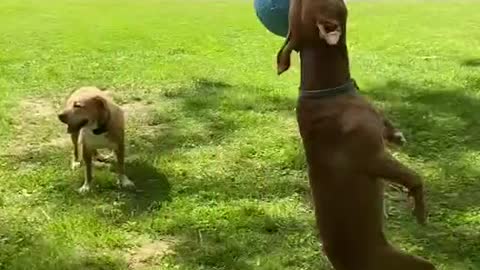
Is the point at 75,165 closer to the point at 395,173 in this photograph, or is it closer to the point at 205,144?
the point at 205,144

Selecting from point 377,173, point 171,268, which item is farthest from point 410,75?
point 377,173

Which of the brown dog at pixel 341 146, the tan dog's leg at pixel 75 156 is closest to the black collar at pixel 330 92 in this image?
the brown dog at pixel 341 146

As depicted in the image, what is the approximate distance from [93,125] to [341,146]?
277 cm

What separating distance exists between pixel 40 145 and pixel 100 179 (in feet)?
3.37

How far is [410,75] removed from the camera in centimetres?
910

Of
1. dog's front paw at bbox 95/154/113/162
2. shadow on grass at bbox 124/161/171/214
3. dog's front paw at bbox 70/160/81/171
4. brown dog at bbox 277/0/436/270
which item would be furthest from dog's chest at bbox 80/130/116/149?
brown dog at bbox 277/0/436/270

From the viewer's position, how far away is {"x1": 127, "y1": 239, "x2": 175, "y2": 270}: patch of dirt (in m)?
4.48

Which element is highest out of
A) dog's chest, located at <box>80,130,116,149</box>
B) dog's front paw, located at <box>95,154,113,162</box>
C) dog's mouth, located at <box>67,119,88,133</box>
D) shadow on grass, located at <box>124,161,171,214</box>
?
dog's mouth, located at <box>67,119,88,133</box>

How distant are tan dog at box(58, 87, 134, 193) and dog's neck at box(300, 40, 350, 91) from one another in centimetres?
257

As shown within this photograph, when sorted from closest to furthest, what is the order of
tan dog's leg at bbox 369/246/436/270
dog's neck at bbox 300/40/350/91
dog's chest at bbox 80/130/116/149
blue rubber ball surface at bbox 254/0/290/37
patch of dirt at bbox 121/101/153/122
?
dog's neck at bbox 300/40/350/91 → tan dog's leg at bbox 369/246/436/270 → blue rubber ball surface at bbox 254/0/290/37 → dog's chest at bbox 80/130/116/149 → patch of dirt at bbox 121/101/153/122

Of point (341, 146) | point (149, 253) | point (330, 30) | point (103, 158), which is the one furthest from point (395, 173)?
point (103, 158)

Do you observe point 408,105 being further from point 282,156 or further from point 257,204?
point 257,204

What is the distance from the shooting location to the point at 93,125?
5438 mm

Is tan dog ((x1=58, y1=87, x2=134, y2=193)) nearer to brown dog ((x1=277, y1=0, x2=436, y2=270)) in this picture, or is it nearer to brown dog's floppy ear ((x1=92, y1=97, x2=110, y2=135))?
brown dog's floppy ear ((x1=92, y1=97, x2=110, y2=135))
